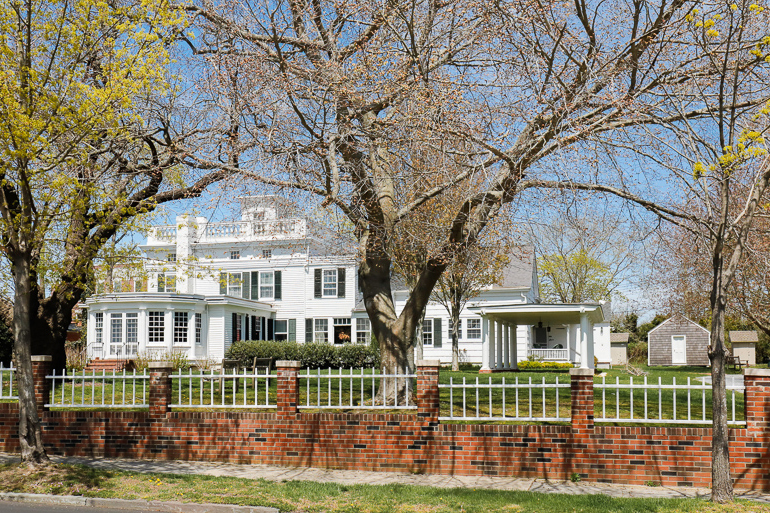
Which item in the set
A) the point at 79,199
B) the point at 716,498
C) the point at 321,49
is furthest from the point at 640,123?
the point at 79,199

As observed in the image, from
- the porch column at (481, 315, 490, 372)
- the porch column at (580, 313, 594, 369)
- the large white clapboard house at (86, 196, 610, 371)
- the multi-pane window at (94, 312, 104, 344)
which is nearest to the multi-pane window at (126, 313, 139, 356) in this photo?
the large white clapboard house at (86, 196, 610, 371)

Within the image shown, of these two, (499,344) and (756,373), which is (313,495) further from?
(499,344)

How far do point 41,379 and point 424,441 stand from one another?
648 cm

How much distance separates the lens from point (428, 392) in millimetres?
10422

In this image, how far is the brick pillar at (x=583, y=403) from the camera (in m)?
9.79

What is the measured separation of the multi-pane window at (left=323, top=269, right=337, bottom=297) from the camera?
37.2 m

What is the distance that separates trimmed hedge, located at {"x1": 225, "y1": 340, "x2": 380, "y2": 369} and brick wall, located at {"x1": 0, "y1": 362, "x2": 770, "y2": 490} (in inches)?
788

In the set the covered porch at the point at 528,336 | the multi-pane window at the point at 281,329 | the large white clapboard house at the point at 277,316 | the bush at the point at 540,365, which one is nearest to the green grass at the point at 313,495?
the covered porch at the point at 528,336

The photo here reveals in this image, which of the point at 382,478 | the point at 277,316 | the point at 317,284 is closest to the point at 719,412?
the point at 382,478

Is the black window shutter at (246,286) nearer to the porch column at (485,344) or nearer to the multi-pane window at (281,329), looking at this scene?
the multi-pane window at (281,329)

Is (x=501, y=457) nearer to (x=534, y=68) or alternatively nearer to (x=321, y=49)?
(x=534, y=68)

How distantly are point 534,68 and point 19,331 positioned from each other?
8.53 m

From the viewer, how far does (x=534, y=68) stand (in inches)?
422

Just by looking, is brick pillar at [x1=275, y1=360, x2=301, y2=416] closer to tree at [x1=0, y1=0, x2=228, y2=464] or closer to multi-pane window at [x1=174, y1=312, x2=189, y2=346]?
tree at [x1=0, y1=0, x2=228, y2=464]
